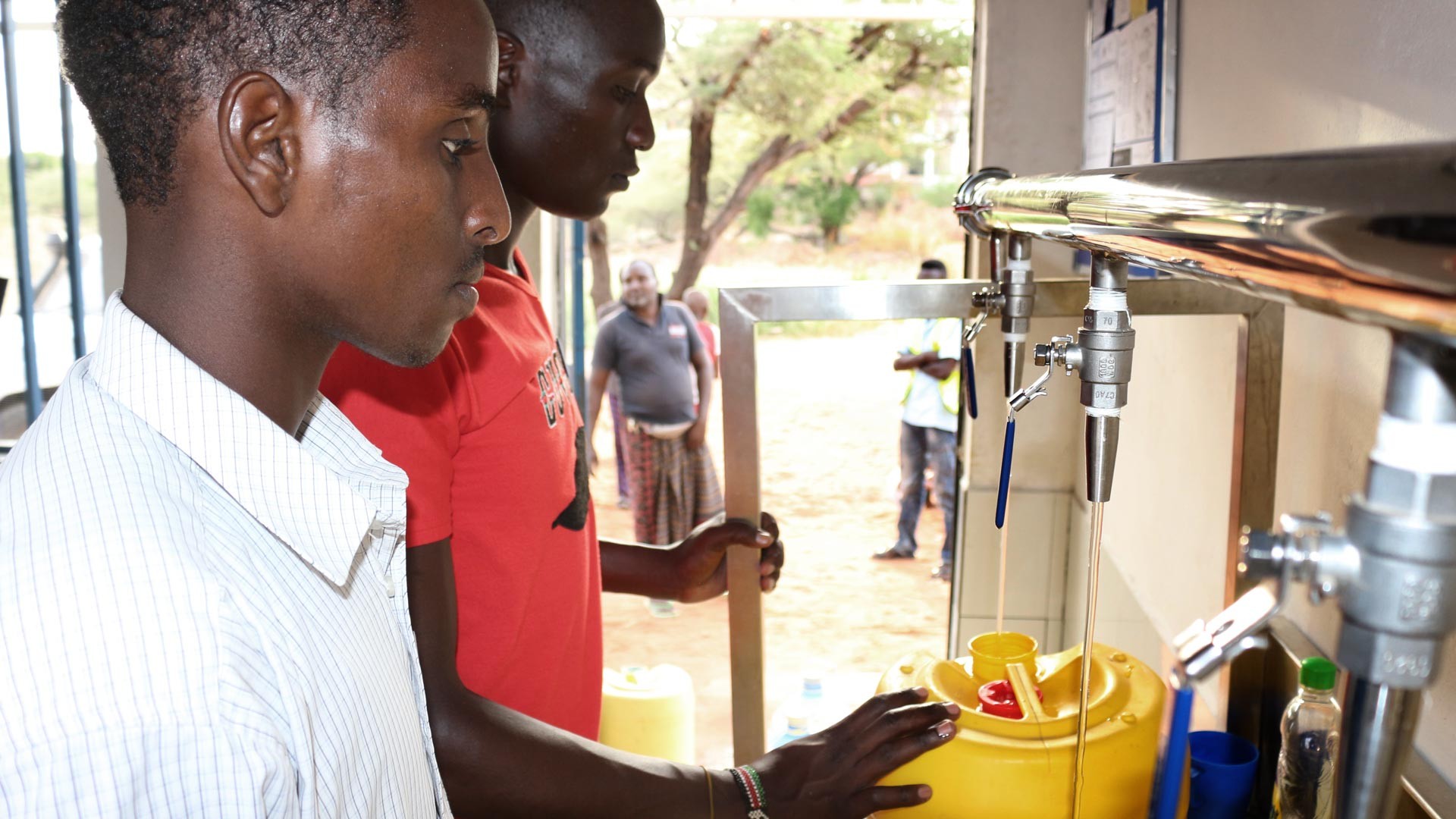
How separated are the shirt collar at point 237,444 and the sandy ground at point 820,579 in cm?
153

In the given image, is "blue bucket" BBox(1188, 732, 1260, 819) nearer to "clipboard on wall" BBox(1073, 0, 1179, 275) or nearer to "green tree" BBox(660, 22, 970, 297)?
"clipboard on wall" BBox(1073, 0, 1179, 275)

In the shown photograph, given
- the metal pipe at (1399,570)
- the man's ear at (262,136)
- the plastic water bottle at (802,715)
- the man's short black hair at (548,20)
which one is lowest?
the plastic water bottle at (802,715)

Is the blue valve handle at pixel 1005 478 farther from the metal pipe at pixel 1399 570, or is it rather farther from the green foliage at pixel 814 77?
the green foliage at pixel 814 77

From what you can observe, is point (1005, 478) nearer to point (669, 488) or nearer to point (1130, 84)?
point (1130, 84)

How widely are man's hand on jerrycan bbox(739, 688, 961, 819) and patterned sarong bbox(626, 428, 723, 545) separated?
439 centimetres

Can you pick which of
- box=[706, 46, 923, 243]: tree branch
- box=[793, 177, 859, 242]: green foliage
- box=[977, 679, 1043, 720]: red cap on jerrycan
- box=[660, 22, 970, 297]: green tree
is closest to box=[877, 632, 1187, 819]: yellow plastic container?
box=[977, 679, 1043, 720]: red cap on jerrycan

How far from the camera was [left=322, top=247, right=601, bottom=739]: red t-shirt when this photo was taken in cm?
104

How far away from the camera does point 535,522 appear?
47.3 inches

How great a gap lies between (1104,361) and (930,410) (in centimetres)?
507

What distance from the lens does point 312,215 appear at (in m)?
0.74

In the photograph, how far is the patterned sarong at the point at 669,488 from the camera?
5.57 metres

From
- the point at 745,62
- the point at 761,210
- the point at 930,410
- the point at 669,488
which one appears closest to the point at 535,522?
the point at 669,488

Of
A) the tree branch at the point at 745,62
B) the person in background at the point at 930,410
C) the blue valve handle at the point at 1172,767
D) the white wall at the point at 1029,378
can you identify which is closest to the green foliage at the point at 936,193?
the tree branch at the point at 745,62

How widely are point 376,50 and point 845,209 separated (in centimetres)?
1573
